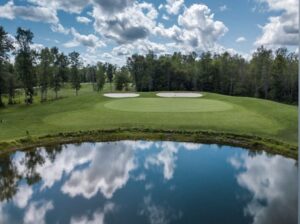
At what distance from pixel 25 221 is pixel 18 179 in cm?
427

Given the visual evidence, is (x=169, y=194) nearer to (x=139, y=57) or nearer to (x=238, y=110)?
(x=238, y=110)

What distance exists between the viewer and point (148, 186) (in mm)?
11352

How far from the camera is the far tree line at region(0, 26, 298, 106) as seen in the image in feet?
132

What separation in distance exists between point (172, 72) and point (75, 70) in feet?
68.7

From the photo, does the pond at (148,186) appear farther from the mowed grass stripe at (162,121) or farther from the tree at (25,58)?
the tree at (25,58)

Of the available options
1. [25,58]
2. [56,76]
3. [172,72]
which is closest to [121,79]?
[172,72]

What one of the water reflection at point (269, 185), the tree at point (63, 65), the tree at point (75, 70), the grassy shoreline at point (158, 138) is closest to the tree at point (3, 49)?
the tree at point (63, 65)

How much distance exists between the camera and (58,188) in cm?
1130

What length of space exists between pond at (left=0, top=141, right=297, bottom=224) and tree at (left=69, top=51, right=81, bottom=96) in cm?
3846

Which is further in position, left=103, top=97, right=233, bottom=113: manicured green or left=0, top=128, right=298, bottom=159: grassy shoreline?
left=103, top=97, right=233, bottom=113: manicured green

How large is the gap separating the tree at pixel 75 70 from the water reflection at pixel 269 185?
145ft

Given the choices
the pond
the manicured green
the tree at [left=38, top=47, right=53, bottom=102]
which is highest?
the tree at [left=38, top=47, right=53, bottom=102]

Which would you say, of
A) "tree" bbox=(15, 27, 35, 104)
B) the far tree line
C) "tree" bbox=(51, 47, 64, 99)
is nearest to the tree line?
the far tree line

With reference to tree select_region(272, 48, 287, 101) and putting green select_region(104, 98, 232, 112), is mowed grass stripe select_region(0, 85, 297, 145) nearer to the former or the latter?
putting green select_region(104, 98, 232, 112)
